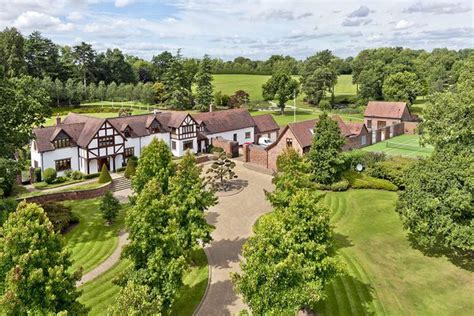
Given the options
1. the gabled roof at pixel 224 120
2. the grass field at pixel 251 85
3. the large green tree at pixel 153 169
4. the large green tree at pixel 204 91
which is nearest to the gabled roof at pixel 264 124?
the gabled roof at pixel 224 120

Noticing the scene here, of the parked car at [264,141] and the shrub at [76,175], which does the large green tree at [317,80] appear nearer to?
the parked car at [264,141]

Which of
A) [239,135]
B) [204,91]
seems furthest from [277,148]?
[204,91]

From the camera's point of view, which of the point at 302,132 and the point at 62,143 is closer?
the point at 62,143

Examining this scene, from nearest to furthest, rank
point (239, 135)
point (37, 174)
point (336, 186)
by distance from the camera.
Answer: point (336, 186) → point (37, 174) → point (239, 135)

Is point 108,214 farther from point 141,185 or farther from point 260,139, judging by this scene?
point 260,139

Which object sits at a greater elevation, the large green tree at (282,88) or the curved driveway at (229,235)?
the large green tree at (282,88)

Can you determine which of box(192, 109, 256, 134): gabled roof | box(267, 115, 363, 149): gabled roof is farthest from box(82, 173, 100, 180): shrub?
box(267, 115, 363, 149): gabled roof

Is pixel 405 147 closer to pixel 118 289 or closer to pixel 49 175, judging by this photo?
pixel 49 175
